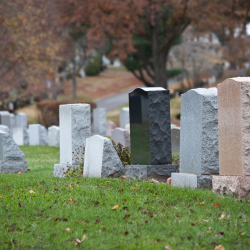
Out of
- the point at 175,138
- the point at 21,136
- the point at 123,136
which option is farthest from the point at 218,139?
the point at 21,136

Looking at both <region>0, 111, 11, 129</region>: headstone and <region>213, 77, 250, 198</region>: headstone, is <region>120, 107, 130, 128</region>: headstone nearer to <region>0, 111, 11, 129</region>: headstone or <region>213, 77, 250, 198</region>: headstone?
<region>0, 111, 11, 129</region>: headstone

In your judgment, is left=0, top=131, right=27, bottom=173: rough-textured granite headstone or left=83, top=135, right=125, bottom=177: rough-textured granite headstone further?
left=0, top=131, right=27, bottom=173: rough-textured granite headstone

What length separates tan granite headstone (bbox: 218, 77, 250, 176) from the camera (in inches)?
213

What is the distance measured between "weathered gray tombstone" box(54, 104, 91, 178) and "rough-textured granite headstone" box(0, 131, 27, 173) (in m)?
1.48

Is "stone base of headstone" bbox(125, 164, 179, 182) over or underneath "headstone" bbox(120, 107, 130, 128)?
underneath

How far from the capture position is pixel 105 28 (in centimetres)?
2216

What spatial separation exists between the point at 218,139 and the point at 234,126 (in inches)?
21.2

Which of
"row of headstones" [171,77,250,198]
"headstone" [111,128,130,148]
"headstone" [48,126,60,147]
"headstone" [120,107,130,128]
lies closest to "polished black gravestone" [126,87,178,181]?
"row of headstones" [171,77,250,198]

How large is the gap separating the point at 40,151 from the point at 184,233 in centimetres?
1156

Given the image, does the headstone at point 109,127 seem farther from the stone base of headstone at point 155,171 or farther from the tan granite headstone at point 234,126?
the tan granite headstone at point 234,126

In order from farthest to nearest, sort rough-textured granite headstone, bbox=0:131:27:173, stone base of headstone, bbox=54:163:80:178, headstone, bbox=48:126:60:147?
headstone, bbox=48:126:60:147, rough-textured granite headstone, bbox=0:131:27:173, stone base of headstone, bbox=54:163:80:178

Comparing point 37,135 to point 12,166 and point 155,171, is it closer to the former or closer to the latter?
point 12,166

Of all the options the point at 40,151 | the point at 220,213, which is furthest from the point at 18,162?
the point at 220,213

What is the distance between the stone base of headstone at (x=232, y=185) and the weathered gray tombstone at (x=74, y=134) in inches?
144
